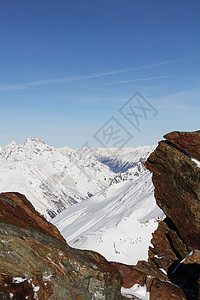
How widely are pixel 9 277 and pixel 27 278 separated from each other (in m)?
0.66

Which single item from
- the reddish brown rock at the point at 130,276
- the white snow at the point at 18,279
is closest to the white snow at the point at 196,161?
the reddish brown rock at the point at 130,276

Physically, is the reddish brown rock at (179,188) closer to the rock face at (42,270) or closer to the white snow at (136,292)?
the white snow at (136,292)

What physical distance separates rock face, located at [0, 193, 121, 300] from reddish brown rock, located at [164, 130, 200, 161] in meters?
8.53

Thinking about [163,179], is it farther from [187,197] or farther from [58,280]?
[58,280]

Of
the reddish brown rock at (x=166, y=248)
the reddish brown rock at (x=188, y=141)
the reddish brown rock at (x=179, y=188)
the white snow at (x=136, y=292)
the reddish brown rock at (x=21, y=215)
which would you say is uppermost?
the reddish brown rock at (x=21, y=215)

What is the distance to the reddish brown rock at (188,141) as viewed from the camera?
15414 millimetres

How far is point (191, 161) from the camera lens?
50.7 ft

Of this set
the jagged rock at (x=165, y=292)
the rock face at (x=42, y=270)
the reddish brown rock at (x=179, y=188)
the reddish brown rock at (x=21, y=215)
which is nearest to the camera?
the rock face at (x=42, y=270)

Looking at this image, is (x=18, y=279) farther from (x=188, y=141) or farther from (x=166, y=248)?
(x=166, y=248)

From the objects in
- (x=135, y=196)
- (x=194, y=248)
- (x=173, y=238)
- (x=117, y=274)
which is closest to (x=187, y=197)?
(x=194, y=248)

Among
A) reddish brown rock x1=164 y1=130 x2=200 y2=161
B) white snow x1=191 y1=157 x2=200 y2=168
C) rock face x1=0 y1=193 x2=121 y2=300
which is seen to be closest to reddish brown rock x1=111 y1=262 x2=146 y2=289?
rock face x1=0 y1=193 x2=121 y2=300

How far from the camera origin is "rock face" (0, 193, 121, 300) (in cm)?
906

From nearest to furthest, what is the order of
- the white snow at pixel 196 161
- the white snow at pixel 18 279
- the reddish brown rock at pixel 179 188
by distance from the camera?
1. the white snow at pixel 18 279
2. the white snow at pixel 196 161
3. the reddish brown rock at pixel 179 188

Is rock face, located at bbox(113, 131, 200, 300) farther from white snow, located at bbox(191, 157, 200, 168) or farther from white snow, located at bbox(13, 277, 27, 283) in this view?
white snow, located at bbox(13, 277, 27, 283)
